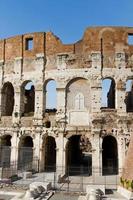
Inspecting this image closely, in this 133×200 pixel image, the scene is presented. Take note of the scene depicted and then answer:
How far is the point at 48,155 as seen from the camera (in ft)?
76.2

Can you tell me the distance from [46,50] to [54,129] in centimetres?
650

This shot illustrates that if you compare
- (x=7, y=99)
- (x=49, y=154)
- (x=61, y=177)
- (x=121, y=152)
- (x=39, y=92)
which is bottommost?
(x=61, y=177)

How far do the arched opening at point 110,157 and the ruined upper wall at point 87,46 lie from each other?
726cm

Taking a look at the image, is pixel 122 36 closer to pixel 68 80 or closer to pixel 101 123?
pixel 68 80

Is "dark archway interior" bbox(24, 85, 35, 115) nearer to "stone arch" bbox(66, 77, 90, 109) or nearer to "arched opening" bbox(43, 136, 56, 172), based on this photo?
"arched opening" bbox(43, 136, 56, 172)

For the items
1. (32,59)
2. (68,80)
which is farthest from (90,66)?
(32,59)

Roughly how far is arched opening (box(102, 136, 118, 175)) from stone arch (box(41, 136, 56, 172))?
424cm

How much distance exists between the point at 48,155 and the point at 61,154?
9.86 ft

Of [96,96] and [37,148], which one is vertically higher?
[96,96]

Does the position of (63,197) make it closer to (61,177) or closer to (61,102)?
(61,177)

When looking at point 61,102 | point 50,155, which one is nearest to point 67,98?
point 61,102

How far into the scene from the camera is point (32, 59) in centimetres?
2270

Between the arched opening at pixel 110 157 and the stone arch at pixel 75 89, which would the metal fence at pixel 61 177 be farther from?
the stone arch at pixel 75 89

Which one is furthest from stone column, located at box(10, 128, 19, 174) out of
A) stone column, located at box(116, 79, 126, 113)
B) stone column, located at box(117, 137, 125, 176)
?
stone column, located at box(116, 79, 126, 113)
